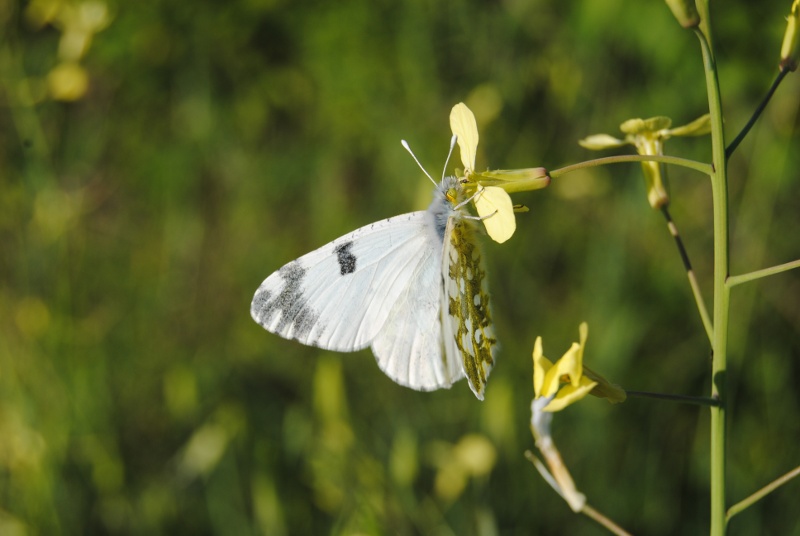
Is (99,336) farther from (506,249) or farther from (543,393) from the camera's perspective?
(543,393)

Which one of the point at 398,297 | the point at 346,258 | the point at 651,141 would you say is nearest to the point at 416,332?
the point at 398,297

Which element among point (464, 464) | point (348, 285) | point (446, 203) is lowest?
point (464, 464)

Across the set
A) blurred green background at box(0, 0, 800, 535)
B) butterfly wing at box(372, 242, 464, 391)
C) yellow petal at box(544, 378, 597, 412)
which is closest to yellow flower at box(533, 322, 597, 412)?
yellow petal at box(544, 378, 597, 412)

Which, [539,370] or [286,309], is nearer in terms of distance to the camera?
[539,370]

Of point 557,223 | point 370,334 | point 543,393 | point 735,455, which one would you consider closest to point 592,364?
point 735,455

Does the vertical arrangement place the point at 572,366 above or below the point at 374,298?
below

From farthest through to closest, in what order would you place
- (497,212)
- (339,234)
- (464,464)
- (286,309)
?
1. (339,234)
2. (464,464)
3. (286,309)
4. (497,212)

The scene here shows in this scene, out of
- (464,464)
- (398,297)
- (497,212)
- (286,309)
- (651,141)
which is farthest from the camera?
(464,464)

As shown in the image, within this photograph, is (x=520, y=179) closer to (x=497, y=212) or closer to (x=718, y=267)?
(x=497, y=212)
